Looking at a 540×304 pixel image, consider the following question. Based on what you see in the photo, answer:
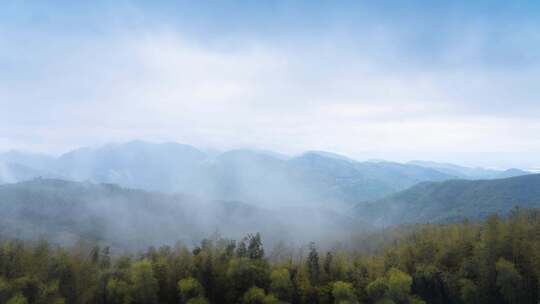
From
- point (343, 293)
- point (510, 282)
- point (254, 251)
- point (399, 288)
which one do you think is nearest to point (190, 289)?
point (254, 251)

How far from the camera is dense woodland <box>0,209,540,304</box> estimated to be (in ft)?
273

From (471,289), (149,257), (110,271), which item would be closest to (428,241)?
(471,289)

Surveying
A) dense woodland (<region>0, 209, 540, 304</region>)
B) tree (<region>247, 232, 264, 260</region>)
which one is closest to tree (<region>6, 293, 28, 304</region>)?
dense woodland (<region>0, 209, 540, 304</region>)

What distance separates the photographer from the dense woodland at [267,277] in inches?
3273

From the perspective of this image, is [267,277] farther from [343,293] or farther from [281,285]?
[343,293]

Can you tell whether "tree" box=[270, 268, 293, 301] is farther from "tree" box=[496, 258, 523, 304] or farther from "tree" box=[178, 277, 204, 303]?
"tree" box=[496, 258, 523, 304]

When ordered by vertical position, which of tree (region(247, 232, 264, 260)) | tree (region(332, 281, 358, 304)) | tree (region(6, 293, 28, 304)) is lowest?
tree (region(332, 281, 358, 304))

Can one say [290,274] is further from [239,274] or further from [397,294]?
[397,294]

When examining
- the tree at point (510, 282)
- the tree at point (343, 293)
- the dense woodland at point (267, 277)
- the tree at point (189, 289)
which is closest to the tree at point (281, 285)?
the dense woodland at point (267, 277)

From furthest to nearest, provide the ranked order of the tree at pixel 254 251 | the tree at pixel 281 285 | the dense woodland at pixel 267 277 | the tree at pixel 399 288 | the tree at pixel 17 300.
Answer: the tree at pixel 254 251, the tree at pixel 281 285, the tree at pixel 399 288, the dense woodland at pixel 267 277, the tree at pixel 17 300

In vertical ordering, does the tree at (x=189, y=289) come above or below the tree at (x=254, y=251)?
below

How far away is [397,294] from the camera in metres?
84.8

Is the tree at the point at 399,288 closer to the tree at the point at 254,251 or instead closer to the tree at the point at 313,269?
the tree at the point at 313,269

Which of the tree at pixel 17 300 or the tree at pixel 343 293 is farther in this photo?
the tree at pixel 343 293
